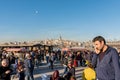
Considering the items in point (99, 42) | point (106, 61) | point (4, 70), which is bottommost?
point (4, 70)

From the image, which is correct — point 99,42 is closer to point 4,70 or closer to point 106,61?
point 106,61

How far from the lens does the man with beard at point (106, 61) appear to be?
4.99 meters

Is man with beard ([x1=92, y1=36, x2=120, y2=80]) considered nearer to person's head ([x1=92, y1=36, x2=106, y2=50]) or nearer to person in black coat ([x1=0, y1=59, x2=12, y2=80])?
person's head ([x1=92, y1=36, x2=106, y2=50])

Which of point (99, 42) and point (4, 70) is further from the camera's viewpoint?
point (4, 70)

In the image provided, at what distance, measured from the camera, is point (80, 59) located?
31.5 meters

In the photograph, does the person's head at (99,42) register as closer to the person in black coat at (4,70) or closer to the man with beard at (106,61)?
the man with beard at (106,61)

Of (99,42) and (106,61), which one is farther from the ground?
(99,42)

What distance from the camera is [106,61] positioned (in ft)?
16.7

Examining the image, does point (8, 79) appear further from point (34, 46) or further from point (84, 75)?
point (34, 46)

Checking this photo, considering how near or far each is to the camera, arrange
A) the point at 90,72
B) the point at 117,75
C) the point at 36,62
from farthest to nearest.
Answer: the point at 36,62, the point at 90,72, the point at 117,75

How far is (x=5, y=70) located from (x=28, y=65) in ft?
26.7

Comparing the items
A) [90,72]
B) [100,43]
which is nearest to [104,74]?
[100,43]

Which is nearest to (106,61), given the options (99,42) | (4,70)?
(99,42)

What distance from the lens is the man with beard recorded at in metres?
4.99
